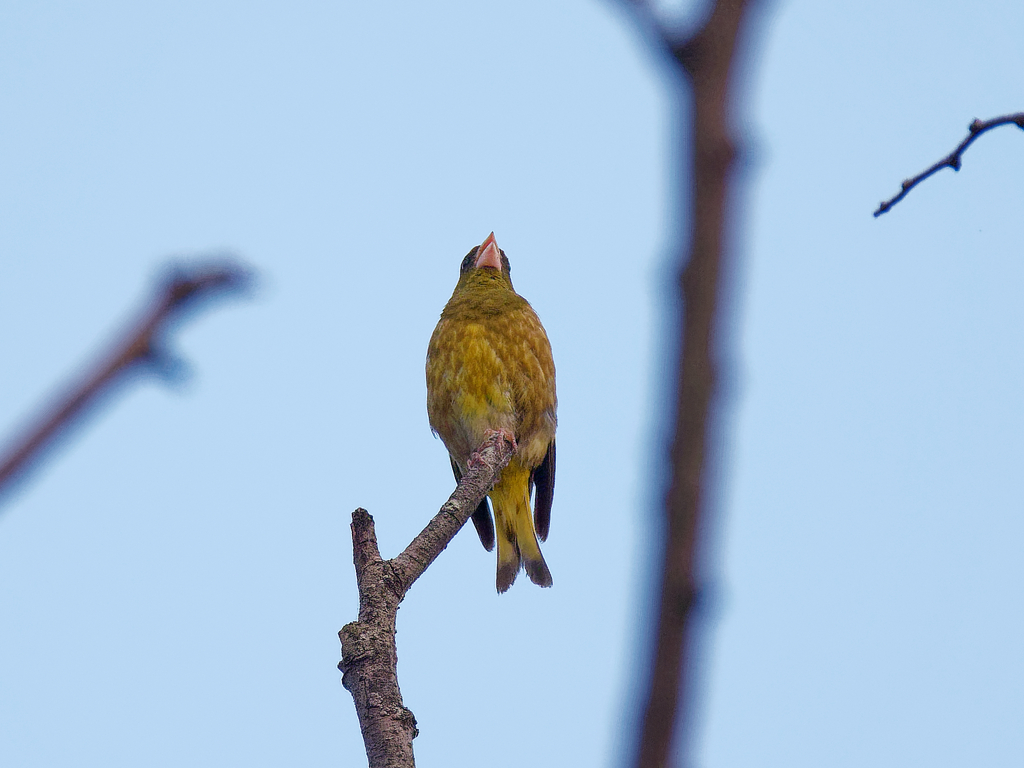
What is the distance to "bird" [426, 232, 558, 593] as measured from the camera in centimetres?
643

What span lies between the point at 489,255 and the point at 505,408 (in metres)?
1.62

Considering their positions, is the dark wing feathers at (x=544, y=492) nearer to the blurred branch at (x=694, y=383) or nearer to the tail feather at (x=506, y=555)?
the tail feather at (x=506, y=555)

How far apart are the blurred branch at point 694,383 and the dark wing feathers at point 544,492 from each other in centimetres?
593

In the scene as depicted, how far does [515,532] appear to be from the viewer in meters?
6.52

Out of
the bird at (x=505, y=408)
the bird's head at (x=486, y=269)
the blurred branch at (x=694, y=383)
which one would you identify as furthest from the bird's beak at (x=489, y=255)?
the blurred branch at (x=694, y=383)

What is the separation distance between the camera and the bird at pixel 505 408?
253 inches

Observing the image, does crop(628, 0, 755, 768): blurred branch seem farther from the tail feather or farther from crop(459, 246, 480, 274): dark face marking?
crop(459, 246, 480, 274): dark face marking

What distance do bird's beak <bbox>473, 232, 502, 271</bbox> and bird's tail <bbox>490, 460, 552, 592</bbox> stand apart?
5.57 ft

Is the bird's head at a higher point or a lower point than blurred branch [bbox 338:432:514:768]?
higher

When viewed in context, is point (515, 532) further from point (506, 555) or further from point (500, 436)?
point (500, 436)

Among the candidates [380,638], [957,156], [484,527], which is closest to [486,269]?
[484,527]

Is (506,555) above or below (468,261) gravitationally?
below

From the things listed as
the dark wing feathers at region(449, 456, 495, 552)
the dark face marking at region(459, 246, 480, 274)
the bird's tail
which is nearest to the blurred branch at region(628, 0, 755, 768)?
the bird's tail

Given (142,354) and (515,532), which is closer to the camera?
(142,354)
